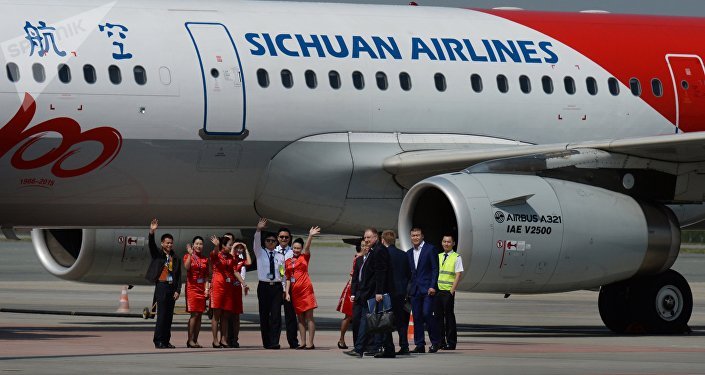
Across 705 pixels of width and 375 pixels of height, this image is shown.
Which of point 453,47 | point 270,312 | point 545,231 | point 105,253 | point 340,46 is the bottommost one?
point 270,312

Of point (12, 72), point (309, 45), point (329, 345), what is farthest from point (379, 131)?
point (12, 72)

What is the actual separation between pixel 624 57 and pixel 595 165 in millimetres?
3088

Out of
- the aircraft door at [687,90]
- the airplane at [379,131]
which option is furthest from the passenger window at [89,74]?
the aircraft door at [687,90]

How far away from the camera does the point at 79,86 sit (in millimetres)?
21766

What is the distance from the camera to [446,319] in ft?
66.6

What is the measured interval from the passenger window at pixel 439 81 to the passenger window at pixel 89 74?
5.15 meters

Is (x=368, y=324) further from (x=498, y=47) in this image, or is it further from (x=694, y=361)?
(x=498, y=47)

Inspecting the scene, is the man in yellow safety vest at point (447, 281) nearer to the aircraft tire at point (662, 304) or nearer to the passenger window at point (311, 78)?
the passenger window at point (311, 78)

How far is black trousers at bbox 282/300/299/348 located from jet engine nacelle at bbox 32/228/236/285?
569 centimetres

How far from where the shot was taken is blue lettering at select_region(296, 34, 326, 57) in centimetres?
2344

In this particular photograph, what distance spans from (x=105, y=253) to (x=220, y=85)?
15.7 feet

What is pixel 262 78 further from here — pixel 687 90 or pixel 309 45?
pixel 687 90

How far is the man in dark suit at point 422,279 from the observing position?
20.3 meters

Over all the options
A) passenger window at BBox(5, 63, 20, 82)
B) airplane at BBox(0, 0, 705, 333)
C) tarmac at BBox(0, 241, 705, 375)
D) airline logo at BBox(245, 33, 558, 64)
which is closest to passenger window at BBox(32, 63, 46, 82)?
airplane at BBox(0, 0, 705, 333)
